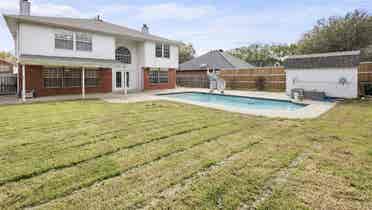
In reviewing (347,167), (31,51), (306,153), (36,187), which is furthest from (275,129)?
(31,51)

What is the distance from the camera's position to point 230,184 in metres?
3.09

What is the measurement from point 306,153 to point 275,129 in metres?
1.94

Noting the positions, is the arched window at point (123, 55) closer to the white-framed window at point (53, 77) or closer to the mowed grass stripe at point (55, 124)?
the white-framed window at point (53, 77)

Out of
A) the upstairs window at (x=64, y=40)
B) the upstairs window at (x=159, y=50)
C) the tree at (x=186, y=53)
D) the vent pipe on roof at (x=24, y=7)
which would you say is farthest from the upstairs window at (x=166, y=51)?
the tree at (x=186, y=53)

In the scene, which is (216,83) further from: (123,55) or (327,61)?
(327,61)

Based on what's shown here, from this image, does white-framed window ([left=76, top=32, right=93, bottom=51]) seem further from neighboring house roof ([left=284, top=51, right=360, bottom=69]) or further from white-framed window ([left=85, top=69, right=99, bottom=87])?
neighboring house roof ([left=284, top=51, right=360, bottom=69])

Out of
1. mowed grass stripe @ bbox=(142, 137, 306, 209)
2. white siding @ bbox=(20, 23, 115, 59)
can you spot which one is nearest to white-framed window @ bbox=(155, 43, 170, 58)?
white siding @ bbox=(20, 23, 115, 59)

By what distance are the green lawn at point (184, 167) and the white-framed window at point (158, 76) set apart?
1554 centimetres

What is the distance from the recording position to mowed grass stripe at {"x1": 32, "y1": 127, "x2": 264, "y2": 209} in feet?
8.56

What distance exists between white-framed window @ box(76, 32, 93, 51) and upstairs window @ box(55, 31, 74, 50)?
0.42 meters

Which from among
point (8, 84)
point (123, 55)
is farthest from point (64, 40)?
point (8, 84)

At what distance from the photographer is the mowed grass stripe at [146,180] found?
2.61 metres

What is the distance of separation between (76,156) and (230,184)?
2776 mm

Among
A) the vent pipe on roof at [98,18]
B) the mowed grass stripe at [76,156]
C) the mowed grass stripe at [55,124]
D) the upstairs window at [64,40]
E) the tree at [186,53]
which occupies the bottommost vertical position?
the mowed grass stripe at [76,156]
